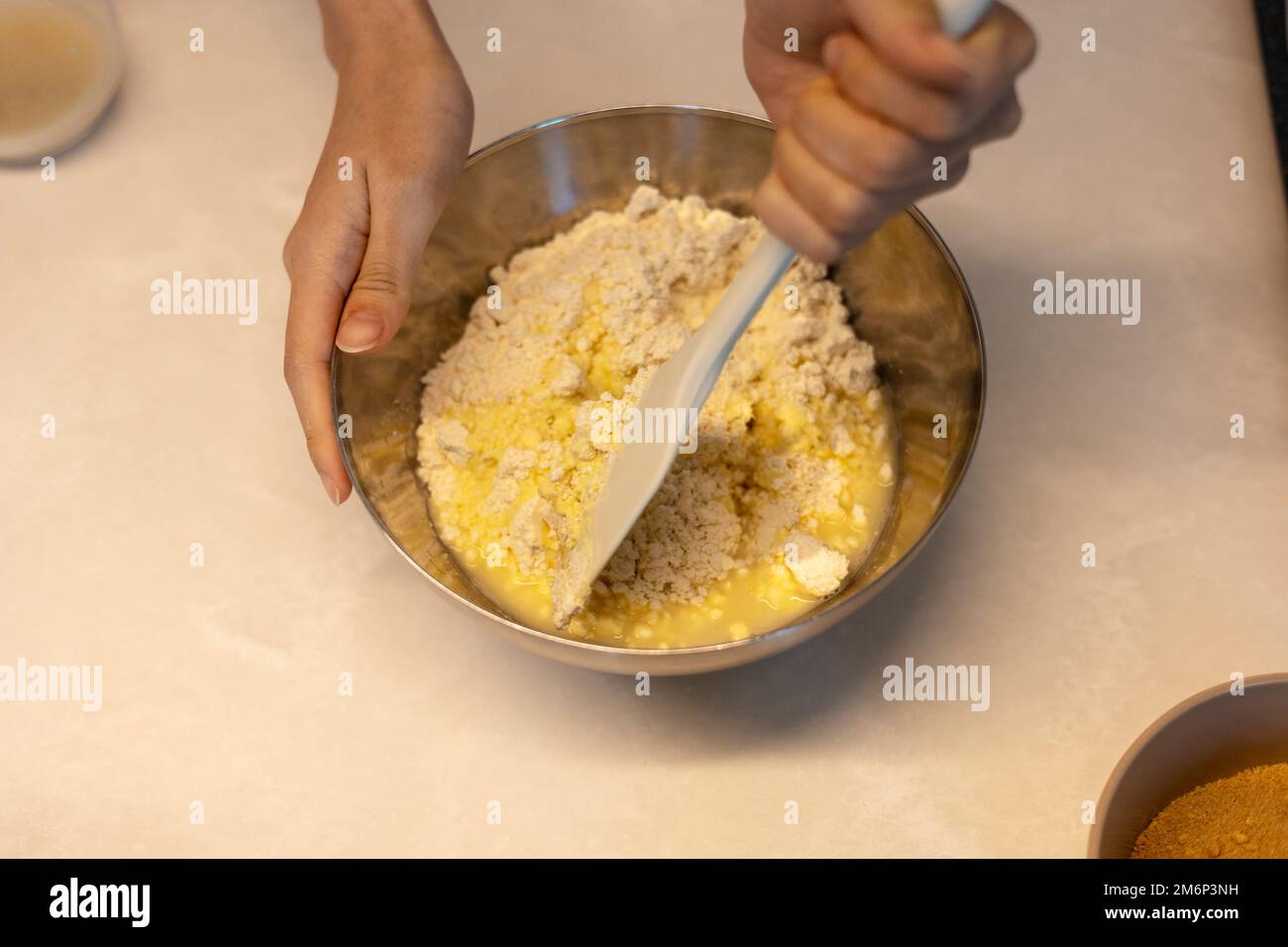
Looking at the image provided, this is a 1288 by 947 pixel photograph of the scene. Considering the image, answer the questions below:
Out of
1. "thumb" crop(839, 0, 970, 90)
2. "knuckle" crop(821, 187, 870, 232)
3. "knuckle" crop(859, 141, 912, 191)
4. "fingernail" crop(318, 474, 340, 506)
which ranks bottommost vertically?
"fingernail" crop(318, 474, 340, 506)

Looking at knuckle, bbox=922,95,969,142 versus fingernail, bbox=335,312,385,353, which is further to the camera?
fingernail, bbox=335,312,385,353

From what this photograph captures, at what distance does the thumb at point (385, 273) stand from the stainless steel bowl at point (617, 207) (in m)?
0.06

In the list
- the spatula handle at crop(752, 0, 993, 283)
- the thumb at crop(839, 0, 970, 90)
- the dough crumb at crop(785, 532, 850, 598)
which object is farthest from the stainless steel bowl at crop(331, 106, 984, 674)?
the thumb at crop(839, 0, 970, 90)

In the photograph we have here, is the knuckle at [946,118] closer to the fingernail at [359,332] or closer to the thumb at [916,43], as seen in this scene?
the thumb at [916,43]

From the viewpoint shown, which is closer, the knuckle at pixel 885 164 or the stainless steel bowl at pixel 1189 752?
the knuckle at pixel 885 164

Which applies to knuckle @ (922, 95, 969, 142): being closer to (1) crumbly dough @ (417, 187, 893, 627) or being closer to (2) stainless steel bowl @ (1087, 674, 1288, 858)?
(1) crumbly dough @ (417, 187, 893, 627)

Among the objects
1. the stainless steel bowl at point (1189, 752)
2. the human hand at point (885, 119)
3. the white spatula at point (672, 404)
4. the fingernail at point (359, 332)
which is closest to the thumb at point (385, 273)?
the fingernail at point (359, 332)

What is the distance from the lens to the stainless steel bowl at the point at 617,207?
0.92 m

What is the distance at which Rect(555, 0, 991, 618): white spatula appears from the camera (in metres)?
0.81

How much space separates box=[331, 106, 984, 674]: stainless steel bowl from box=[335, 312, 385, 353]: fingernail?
50mm

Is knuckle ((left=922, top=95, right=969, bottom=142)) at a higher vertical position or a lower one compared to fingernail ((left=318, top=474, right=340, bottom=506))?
higher

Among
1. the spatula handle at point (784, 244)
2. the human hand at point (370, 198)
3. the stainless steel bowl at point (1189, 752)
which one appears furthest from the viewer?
the human hand at point (370, 198)

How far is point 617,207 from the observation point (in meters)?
1.12

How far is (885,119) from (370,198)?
1.63 feet
